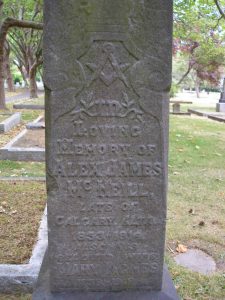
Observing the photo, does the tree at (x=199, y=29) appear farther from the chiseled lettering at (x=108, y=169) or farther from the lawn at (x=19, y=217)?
the chiseled lettering at (x=108, y=169)

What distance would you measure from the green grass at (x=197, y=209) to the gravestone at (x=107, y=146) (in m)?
0.85

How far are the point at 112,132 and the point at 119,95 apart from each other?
0.84ft

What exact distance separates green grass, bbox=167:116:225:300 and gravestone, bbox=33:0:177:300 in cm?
85

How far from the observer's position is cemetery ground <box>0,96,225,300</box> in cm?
376

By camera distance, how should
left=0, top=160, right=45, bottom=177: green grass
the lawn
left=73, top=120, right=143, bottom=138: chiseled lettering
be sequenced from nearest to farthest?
left=73, top=120, right=143, bottom=138: chiseled lettering, the lawn, left=0, top=160, right=45, bottom=177: green grass

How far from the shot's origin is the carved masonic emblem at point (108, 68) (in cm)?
252

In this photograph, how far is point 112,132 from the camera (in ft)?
8.74

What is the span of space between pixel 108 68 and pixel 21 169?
5187 mm

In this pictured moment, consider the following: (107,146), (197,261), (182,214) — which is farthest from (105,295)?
(182,214)

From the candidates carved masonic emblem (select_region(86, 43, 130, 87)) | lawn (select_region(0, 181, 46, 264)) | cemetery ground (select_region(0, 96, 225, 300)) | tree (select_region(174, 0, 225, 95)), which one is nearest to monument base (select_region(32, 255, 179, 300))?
cemetery ground (select_region(0, 96, 225, 300))

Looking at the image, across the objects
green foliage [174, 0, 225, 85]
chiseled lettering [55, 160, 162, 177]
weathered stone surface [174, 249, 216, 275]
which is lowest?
weathered stone surface [174, 249, 216, 275]

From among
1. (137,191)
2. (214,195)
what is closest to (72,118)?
(137,191)

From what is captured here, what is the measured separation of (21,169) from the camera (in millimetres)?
7367

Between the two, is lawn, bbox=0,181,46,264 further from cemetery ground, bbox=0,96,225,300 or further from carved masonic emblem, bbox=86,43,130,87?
carved masonic emblem, bbox=86,43,130,87
